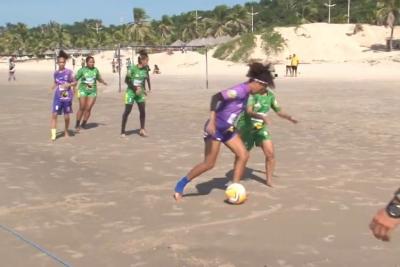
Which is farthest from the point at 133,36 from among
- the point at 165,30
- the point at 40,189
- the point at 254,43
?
the point at 40,189

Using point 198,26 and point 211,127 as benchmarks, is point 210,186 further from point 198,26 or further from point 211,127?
point 198,26

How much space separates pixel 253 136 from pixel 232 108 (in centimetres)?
120

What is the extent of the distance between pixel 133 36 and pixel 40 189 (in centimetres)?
9614

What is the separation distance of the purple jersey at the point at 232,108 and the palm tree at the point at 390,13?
52.2 m

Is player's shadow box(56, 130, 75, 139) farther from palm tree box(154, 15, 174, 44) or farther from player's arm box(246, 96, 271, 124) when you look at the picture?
palm tree box(154, 15, 174, 44)

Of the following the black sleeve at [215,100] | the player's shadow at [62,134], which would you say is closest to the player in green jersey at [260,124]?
the black sleeve at [215,100]

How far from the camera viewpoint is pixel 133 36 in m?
102

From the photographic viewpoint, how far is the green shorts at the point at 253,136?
25.4ft

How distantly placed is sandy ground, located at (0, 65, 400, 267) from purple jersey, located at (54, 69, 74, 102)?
82cm

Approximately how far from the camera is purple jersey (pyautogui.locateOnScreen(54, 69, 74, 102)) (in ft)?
39.7

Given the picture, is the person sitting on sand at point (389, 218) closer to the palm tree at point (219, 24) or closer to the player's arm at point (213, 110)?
the player's arm at point (213, 110)

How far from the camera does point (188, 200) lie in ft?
23.3

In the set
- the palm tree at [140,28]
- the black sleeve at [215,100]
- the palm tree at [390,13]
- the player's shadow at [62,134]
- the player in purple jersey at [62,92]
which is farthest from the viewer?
the palm tree at [140,28]

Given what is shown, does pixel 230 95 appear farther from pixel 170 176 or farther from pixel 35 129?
pixel 35 129
